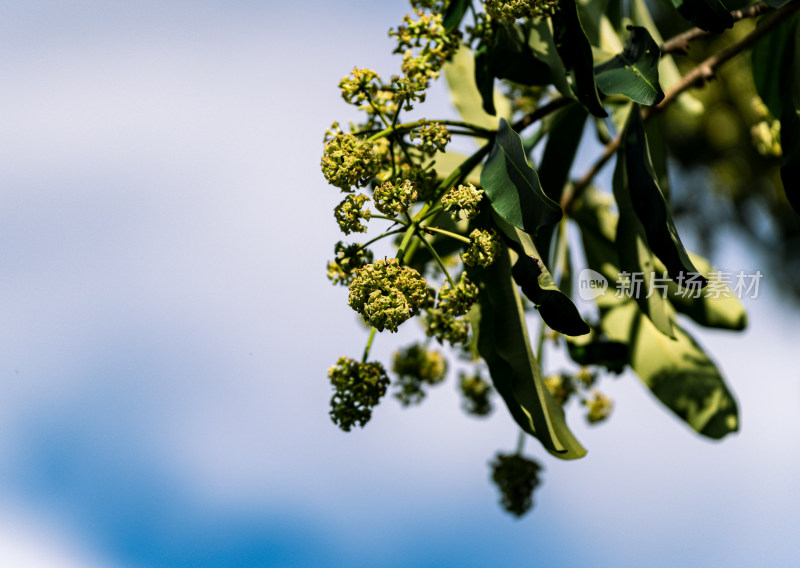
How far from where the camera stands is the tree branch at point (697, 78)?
2096 millimetres

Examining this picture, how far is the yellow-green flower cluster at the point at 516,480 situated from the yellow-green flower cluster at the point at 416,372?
35 centimetres

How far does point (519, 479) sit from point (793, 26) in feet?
4.71

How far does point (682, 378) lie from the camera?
7.53ft

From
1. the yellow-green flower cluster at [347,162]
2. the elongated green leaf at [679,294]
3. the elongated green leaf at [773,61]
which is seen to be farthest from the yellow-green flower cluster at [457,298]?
the elongated green leaf at [773,61]

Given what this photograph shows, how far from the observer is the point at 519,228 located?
146cm

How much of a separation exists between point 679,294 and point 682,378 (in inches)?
9.7

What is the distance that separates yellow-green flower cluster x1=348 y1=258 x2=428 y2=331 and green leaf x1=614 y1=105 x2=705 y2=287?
1.54 feet

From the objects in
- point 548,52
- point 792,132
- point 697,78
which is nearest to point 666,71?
point 697,78

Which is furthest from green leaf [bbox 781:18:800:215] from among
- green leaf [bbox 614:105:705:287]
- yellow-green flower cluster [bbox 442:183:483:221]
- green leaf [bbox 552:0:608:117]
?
yellow-green flower cluster [bbox 442:183:483:221]

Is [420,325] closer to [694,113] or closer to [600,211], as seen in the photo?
[600,211]

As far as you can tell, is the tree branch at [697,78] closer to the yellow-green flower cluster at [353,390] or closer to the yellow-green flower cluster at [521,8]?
the yellow-green flower cluster at [521,8]

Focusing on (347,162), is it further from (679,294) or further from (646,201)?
(679,294)

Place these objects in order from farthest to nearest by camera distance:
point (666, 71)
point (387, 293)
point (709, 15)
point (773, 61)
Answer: point (666, 71)
point (773, 61)
point (709, 15)
point (387, 293)

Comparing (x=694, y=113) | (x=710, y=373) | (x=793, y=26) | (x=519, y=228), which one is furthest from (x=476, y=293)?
→ (x=694, y=113)
